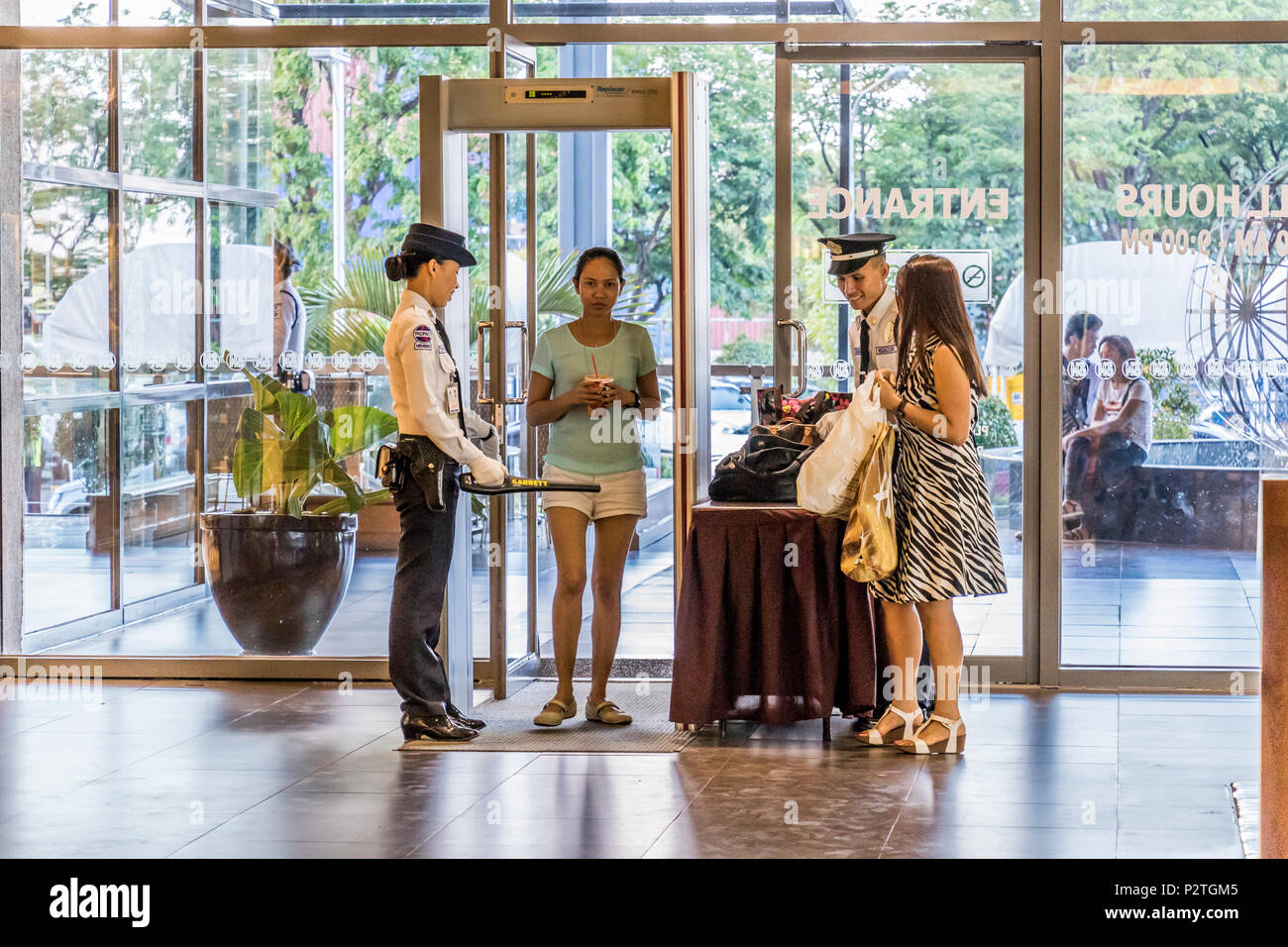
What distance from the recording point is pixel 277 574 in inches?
248

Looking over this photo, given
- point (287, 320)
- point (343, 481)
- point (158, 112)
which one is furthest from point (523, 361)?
point (158, 112)

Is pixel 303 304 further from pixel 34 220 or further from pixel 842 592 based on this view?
pixel 842 592

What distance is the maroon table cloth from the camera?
5184 millimetres

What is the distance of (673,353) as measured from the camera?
214 inches

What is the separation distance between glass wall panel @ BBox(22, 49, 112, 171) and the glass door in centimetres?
260

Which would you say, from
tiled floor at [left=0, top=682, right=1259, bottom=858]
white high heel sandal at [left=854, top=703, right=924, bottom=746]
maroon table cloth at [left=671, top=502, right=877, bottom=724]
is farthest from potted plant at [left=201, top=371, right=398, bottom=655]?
white high heel sandal at [left=854, top=703, right=924, bottom=746]

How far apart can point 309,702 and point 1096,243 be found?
10.8 feet

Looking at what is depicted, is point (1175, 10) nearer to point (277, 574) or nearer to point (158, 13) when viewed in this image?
point (158, 13)

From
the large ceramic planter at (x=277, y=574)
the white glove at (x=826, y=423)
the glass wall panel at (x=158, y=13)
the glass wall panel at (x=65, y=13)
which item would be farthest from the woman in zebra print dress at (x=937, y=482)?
the glass wall panel at (x=65, y=13)

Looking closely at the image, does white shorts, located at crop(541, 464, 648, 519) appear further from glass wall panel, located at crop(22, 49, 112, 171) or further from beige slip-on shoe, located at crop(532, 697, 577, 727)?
glass wall panel, located at crop(22, 49, 112, 171)

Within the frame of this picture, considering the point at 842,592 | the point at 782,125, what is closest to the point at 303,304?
the point at 782,125

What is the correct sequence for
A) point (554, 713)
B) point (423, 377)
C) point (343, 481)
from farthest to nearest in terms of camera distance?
point (343, 481), point (554, 713), point (423, 377)

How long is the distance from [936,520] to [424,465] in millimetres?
1567
